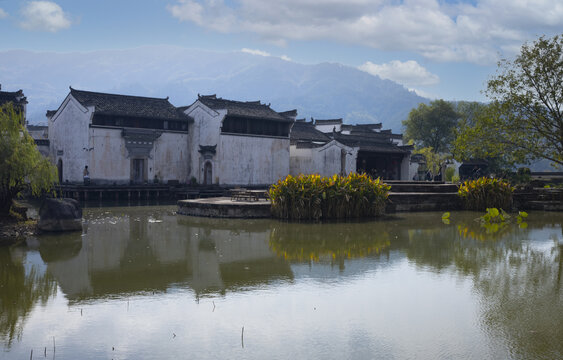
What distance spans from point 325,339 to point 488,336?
1.97 meters

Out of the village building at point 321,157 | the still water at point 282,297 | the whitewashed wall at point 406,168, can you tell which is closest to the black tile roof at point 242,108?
the village building at point 321,157

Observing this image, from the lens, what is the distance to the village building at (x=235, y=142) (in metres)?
37.2

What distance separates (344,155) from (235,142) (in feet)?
28.1

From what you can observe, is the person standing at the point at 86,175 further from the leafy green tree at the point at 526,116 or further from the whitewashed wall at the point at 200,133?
the leafy green tree at the point at 526,116

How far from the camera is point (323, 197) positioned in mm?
19531

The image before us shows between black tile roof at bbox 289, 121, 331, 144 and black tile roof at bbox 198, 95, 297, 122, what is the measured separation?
9.77 feet

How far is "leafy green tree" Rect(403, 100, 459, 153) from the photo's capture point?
67625mm

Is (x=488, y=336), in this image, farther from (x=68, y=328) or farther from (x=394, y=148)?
(x=394, y=148)

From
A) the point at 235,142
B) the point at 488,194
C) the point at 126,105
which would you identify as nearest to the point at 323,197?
the point at 488,194

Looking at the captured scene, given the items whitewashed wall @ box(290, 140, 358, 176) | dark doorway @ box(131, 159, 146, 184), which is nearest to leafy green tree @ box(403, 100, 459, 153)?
whitewashed wall @ box(290, 140, 358, 176)

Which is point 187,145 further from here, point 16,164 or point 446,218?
point 16,164

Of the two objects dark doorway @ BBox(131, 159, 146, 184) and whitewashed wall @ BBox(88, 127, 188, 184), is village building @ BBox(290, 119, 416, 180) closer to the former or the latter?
whitewashed wall @ BBox(88, 127, 188, 184)

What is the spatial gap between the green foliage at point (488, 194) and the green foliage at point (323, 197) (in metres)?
6.79

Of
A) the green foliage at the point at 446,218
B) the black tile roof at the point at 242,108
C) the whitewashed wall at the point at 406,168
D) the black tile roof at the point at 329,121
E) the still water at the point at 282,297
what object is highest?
the black tile roof at the point at 329,121
